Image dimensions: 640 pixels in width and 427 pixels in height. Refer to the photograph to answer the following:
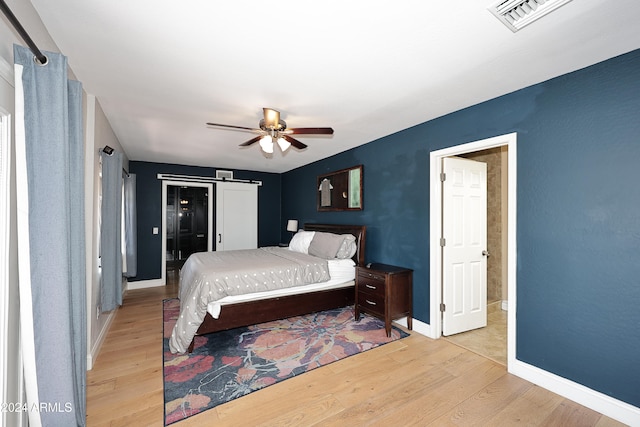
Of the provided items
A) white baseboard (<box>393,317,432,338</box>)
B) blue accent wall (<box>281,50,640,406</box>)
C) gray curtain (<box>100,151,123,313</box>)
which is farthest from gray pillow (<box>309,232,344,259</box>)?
gray curtain (<box>100,151,123,313</box>)

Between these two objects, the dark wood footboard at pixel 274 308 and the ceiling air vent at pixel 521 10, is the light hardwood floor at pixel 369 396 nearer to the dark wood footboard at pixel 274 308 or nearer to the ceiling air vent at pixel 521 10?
the dark wood footboard at pixel 274 308

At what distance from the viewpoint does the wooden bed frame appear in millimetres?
2930

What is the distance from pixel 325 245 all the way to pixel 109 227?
2.70 metres

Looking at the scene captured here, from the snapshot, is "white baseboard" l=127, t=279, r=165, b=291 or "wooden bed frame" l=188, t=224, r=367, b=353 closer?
"wooden bed frame" l=188, t=224, r=367, b=353

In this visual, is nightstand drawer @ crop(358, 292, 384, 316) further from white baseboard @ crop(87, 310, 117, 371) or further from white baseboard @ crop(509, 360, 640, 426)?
white baseboard @ crop(87, 310, 117, 371)

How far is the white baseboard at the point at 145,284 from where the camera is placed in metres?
5.14

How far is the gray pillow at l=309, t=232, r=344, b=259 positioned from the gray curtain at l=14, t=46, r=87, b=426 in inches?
112

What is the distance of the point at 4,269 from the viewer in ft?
4.02

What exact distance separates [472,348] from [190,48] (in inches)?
144

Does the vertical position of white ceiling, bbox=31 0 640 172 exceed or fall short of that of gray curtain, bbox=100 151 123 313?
it exceeds it

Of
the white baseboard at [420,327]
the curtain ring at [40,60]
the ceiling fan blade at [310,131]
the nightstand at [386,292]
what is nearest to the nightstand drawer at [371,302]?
the nightstand at [386,292]

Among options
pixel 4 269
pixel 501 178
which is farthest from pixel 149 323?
pixel 501 178

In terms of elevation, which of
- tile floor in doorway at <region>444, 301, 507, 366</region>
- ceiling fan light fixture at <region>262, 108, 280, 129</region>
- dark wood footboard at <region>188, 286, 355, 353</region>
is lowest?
tile floor in doorway at <region>444, 301, 507, 366</region>

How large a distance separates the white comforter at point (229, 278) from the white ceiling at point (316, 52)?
173cm
